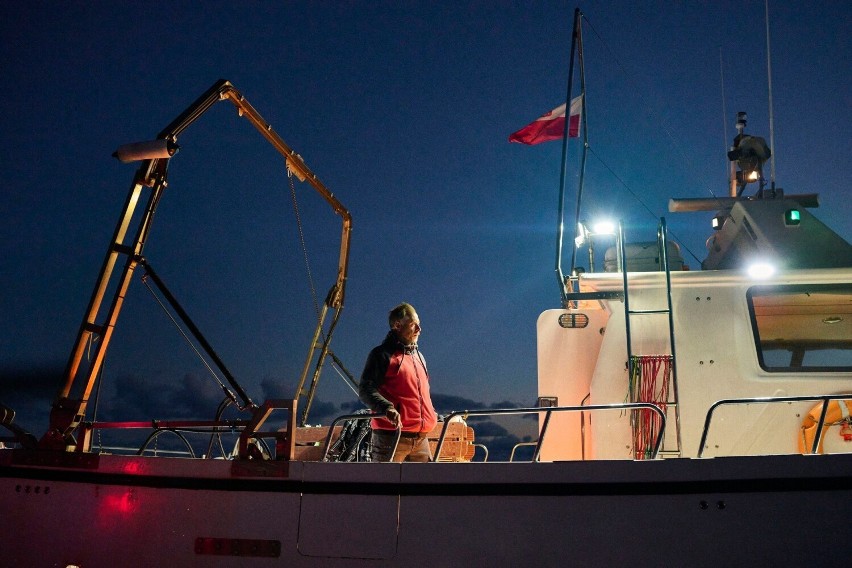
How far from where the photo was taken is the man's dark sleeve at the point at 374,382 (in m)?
4.59

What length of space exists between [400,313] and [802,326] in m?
3.86

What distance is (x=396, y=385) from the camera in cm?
481

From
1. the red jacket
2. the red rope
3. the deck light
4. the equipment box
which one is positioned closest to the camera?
the red jacket

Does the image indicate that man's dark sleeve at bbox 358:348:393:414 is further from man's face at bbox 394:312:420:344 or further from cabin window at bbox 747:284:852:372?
cabin window at bbox 747:284:852:372

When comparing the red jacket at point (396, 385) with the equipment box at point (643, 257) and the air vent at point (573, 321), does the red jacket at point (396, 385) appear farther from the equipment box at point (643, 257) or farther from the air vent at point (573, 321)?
the equipment box at point (643, 257)

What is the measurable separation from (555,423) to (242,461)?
10.9ft

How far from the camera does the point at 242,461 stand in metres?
4.39

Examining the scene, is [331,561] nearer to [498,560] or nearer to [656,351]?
[498,560]

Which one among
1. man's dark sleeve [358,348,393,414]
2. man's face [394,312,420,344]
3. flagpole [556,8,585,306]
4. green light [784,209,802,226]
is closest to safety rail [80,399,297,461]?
man's dark sleeve [358,348,393,414]

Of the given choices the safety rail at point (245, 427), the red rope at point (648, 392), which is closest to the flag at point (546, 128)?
the red rope at point (648, 392)

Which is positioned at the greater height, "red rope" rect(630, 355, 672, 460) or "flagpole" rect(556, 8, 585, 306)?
"flagpole" rect(556, 8, 585, 306)

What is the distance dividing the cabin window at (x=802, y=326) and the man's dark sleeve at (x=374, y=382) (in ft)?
10.1

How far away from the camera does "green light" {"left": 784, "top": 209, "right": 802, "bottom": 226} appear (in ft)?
19.7

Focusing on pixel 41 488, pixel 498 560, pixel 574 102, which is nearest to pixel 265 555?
pixel 498 560
